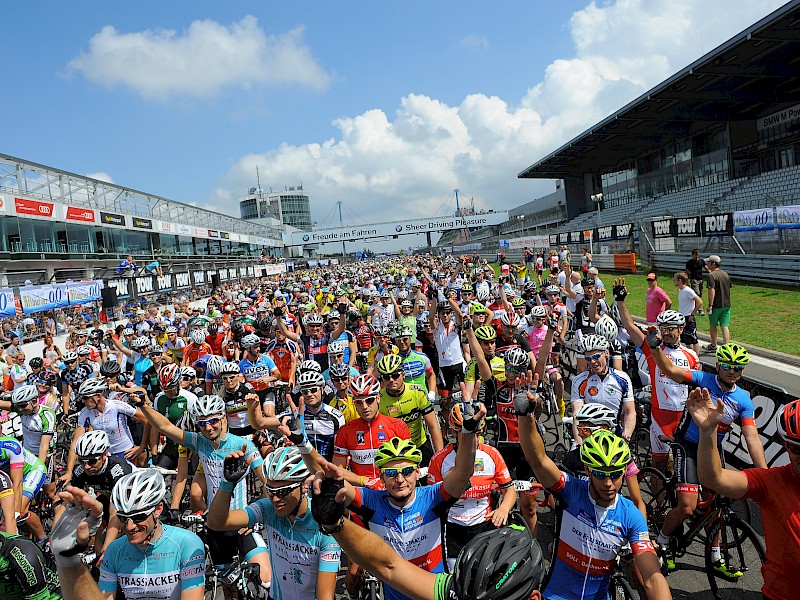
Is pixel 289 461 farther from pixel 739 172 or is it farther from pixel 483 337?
pixel 739 172

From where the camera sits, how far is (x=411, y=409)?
19.8 ft

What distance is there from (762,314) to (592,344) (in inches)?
532

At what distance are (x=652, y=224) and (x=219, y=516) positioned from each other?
1291 inches

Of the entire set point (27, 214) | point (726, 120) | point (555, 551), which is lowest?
point (555, 551)

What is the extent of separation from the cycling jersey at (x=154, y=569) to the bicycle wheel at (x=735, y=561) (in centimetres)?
416

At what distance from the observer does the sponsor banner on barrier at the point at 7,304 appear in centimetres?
1631

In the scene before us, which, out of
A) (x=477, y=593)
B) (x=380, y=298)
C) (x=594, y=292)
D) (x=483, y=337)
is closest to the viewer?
(x=477, y=593)

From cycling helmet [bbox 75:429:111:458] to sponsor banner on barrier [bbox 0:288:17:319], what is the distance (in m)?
15.2

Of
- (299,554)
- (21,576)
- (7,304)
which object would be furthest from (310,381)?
(7,304)

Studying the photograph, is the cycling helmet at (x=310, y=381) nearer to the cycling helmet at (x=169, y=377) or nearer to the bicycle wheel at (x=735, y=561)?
the cycling helmet at (x=169, y=377)

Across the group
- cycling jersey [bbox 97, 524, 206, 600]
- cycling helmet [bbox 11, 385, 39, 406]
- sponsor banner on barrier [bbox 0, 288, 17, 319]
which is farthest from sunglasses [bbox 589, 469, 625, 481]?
sponsor banner on barrier [bbox 0, 288, 17, 319]

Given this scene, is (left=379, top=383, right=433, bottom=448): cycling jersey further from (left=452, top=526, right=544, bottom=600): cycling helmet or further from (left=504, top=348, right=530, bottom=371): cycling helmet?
(left=452, top=526, right=544, bottom=600): cycling helmet

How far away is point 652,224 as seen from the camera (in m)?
31.3

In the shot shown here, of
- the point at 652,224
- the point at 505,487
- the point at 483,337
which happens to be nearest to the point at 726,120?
the point at 652,224
